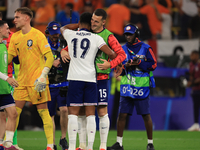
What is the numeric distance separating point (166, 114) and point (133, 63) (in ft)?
16.2

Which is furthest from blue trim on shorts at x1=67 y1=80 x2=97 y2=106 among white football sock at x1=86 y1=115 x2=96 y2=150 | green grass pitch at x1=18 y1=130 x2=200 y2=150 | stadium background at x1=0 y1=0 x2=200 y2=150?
stadium background at x1=0 y1=0 x2=200 y2=150

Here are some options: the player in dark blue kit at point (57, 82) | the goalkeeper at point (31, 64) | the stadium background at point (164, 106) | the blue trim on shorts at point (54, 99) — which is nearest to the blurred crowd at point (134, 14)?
the stadium background at point (164, 106)

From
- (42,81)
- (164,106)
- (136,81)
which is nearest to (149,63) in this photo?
(136,81)

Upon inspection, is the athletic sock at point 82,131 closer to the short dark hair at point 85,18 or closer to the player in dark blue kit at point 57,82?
the player in dark blue kit at point 57,82

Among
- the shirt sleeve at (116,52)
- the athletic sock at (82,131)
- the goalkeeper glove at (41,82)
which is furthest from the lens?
the athletic sock at (82,131)

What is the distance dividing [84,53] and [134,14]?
798cm

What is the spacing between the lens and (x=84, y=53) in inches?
209

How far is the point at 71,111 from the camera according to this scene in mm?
5359

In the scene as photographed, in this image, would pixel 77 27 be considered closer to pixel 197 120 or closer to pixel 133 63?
pixel 133 63

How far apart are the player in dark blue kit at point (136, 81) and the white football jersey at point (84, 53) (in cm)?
141

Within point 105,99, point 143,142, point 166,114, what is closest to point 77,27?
point 105,99

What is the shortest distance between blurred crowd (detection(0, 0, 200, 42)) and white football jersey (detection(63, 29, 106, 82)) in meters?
6.98

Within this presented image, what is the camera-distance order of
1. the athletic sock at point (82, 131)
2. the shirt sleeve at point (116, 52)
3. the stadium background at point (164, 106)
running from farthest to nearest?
1. the stadium background at point (164, 106)
2. the athletic sock at point (82, 131)
3. the shirt sleeve at point (116, 52)

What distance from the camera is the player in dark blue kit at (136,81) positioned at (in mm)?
6602
